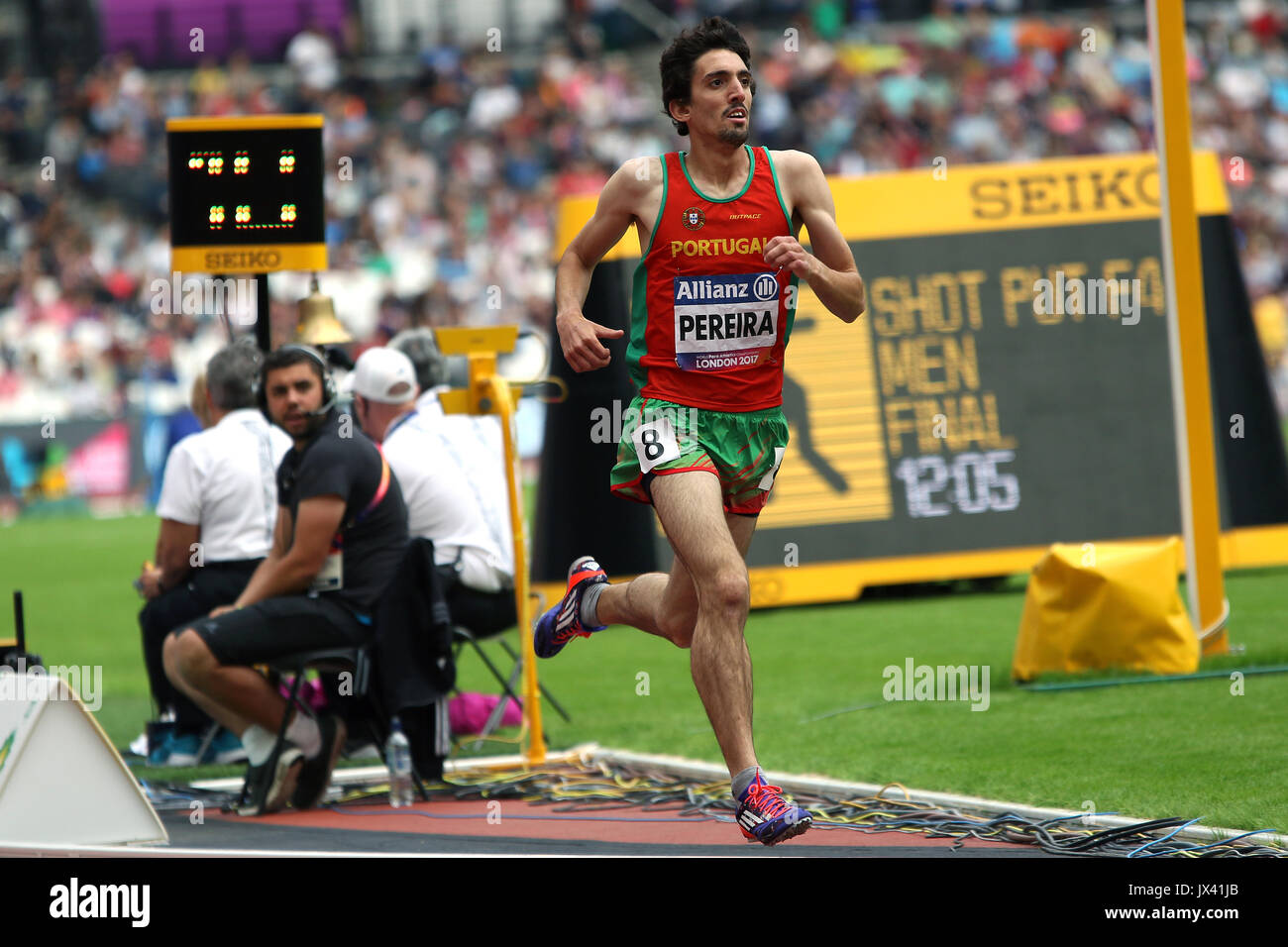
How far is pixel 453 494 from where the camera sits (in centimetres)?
943

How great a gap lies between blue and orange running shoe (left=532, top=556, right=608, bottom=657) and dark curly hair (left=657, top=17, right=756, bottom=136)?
64.9 inches

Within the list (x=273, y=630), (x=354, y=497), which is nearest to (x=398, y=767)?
(x=273, y=630)

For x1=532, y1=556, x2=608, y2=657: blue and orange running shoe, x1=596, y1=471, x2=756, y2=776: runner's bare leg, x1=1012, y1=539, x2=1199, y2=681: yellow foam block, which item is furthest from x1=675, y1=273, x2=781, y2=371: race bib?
x1=1012, y1=539, x2=1199, y2=681: yellow foam block

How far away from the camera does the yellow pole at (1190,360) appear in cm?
A: 924

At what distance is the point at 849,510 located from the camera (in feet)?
41.7

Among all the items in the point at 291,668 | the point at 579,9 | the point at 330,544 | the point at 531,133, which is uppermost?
the point at 579,9

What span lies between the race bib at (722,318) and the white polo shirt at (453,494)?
351 cm

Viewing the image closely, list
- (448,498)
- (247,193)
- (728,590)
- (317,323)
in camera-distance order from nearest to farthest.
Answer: (728,590) < (247,193) < (448,498) < (317,323)

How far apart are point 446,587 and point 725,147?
399 cm

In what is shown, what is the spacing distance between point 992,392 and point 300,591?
6309mm

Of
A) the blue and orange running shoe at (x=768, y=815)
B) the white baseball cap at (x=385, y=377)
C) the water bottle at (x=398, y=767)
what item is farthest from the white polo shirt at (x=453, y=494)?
the blue and orange running shoe at (x=768, y=815)

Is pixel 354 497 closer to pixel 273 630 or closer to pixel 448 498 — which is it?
pixel 273 630
